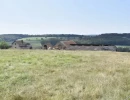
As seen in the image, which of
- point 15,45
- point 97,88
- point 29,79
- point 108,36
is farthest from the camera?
point 108,36

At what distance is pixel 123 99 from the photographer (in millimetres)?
7230

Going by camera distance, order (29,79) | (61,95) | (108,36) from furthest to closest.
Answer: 1. (108,36)
2. (29,79)
3. (61,95)

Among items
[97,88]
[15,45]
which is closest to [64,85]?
[97,88]

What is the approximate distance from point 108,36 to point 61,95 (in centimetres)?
19184

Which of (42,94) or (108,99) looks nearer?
(108,99)

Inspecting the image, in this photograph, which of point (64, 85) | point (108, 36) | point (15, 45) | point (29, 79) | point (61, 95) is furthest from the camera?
point (108, 36)

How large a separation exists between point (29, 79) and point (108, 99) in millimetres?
4816

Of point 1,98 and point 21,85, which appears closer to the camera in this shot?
point 1,98

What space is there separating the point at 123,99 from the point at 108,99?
19.7 inches

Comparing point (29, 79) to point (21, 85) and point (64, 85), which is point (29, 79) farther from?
point (64, 85)

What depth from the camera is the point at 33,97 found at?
25.2ft

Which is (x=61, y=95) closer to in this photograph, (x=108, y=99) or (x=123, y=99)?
(x=108, y=99)

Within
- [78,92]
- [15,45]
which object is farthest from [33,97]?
[15,45]

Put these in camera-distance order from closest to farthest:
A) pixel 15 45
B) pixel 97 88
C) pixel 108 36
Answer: pixel 97 88
pixel 15 45
pixel 108 36
